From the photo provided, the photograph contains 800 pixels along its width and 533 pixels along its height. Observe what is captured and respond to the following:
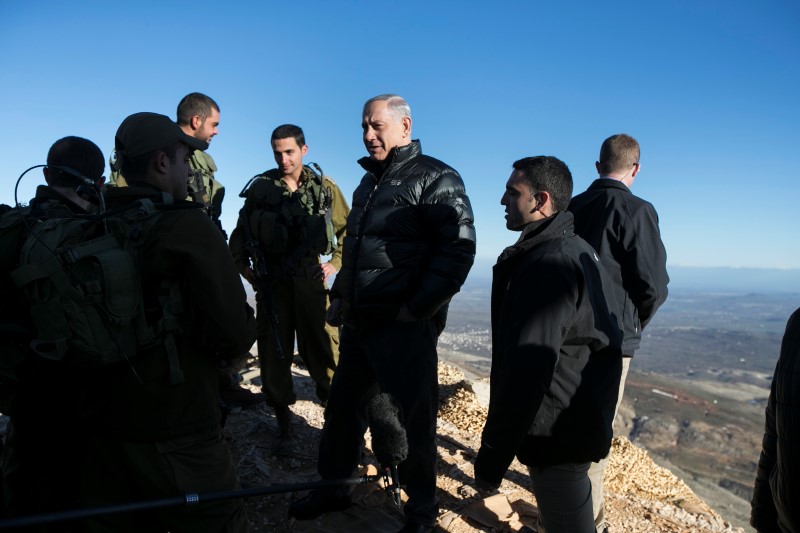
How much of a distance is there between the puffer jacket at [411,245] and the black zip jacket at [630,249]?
116 centimetres

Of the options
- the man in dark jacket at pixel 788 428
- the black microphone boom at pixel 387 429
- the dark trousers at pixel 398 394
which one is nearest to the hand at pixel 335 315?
the dark trousers at pixel 398 394

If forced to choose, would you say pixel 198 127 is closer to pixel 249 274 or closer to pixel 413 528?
pixel 249 274

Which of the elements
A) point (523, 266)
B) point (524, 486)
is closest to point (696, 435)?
point (524, 486)

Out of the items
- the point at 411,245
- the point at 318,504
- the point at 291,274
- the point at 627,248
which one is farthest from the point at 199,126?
the point at 627,248

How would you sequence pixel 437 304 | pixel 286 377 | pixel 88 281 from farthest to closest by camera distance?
pixel 286 377
pixel 437 304
pixel 88 281

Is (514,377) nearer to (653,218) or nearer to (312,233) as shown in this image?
(653,218)

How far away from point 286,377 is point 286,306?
2.17ft

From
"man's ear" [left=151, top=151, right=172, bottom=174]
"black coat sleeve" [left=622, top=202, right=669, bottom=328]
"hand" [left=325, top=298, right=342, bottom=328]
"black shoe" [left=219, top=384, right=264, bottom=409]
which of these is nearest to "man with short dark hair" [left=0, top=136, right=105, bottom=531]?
"man's ear" [left=151, top=151, right=172, bottom=174]

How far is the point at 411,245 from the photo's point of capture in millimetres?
3406

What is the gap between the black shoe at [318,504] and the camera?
3.62m

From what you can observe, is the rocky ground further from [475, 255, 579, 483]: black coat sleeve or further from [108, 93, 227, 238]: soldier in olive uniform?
[108, 93, 227, 238]: soldier in olive uniform

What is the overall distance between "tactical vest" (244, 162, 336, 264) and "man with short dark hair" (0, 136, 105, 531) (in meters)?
1.96

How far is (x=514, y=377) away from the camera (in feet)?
7.80

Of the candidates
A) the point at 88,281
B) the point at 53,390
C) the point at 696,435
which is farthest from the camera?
the point at 696,435
